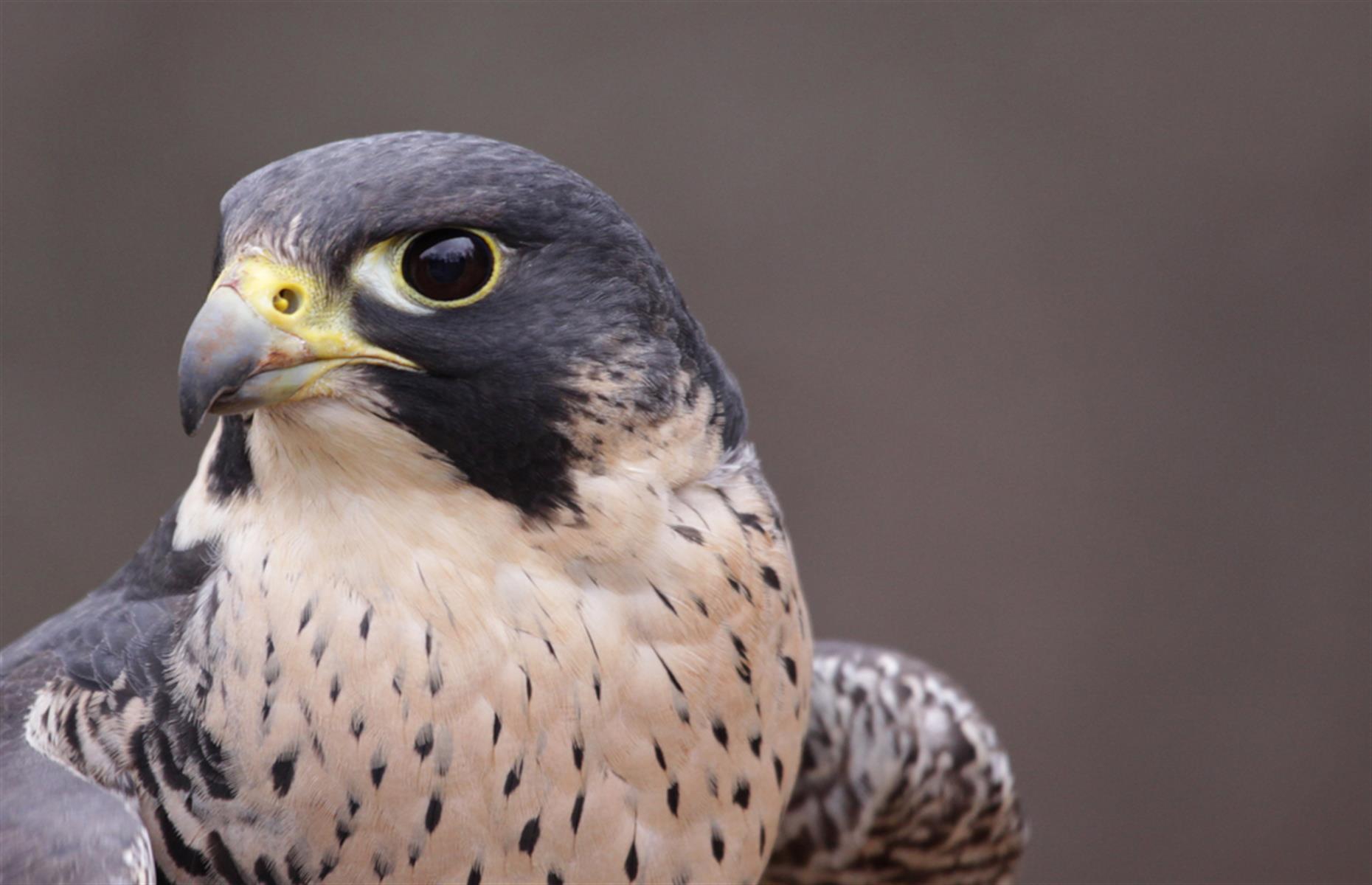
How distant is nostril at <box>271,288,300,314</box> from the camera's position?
1.60 metres

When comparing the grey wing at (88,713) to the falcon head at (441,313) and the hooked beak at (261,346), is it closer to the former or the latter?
the falcon head at (441,313)

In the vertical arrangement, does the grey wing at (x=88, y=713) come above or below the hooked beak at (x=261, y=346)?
below

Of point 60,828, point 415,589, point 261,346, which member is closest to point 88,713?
point 60,828

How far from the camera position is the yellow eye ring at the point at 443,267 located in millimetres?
1641

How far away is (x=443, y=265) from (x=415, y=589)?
361 millimetres

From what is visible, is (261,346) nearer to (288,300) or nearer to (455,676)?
(288,300)

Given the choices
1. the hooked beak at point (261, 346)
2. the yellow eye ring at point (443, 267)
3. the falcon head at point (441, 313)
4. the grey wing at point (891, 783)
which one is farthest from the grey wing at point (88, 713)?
the grey wing at point (891, 783)

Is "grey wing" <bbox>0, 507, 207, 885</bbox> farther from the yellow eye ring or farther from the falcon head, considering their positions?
the yellow eye ring

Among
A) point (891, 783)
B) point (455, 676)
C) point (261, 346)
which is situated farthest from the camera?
point (891, 783)

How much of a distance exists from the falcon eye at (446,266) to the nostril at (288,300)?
4.5 inches

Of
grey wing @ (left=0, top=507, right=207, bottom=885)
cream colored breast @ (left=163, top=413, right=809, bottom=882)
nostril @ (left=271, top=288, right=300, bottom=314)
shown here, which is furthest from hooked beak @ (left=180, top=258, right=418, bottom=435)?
grey wing @ (left=0, top=507, right=207, bottom=885)

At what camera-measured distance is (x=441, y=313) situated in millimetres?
1653

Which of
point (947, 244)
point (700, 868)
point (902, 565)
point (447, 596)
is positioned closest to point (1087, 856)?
point (902, 565)

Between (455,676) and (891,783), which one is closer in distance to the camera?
(455,676)
